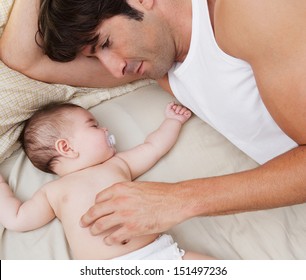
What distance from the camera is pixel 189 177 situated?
1.51m

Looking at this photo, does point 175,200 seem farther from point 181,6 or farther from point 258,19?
point 181,6

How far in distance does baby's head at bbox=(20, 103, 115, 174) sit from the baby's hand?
10.3 inches

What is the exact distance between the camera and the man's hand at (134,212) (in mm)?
1194

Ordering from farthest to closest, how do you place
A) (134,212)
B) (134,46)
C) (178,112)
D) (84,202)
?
(178,112)
(134,46)
(84,202)
(134,212)

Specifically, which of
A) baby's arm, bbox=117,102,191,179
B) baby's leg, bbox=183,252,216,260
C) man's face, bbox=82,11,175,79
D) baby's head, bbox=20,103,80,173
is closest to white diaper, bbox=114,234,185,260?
baby's leg, bbox=183,252,216,260

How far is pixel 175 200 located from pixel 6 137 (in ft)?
2.12

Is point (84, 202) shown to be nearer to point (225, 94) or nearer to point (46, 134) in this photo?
point (46, 134)

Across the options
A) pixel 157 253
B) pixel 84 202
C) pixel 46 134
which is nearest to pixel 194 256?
pixel 157 253

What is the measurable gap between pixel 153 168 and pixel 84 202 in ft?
0.94

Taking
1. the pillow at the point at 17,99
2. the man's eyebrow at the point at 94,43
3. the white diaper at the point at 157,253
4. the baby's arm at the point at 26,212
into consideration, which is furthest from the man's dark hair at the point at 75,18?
the white diaper at the point at 157,253

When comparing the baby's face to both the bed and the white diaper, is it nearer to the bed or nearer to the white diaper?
the bed

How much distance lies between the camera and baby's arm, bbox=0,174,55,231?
137 centimetres

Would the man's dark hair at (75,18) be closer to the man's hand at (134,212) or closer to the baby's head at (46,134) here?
the baby's head at (46,134)
